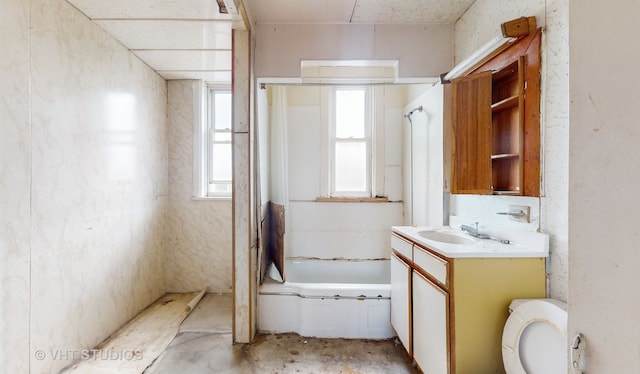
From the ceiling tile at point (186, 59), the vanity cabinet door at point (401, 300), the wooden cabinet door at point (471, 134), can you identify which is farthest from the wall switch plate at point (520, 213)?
the ceiling tile at point (186, 59)

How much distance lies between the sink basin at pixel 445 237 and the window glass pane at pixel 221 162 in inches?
87.0

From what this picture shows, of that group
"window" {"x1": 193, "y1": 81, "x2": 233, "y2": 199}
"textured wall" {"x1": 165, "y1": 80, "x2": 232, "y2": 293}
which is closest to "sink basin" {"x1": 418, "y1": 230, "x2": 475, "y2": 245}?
"textured wall" {"x1": 165, "y1": 80, "x2": 232, "y2": 293}

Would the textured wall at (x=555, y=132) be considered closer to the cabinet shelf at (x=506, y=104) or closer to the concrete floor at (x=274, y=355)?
the cabinet shelf at (x=506, y=104)

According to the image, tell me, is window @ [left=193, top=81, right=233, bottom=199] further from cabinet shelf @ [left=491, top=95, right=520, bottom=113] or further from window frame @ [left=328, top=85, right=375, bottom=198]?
cabinet shelf @ [left=491, top=95, right=520, bottom=113]

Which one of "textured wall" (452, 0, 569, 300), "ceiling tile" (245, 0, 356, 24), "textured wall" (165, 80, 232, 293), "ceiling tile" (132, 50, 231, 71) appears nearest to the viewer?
"textured wall" (452, 0, 569, 300)

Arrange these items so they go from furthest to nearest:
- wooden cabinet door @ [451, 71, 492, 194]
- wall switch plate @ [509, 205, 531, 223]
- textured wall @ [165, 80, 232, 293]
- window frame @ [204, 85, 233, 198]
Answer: window frame @ [204, 85, 233, 198]
textured wall @ [165, 80, 232, 293]
wooden cabinet door @ [451, 71, 492, 194]
wall switch plate @ [509, 205, 531, 223]

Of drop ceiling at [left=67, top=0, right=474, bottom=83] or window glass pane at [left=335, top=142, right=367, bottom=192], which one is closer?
drop ceiling at [left=67, top=0, right=474, bottom=83]

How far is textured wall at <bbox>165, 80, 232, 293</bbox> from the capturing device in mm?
2867

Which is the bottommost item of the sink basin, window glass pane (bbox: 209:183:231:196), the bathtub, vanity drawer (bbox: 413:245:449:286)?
the bathtub

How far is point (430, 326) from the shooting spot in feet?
4.91

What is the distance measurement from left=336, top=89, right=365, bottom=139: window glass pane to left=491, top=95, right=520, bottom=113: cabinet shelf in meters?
1.55

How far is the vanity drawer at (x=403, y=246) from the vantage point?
175cm

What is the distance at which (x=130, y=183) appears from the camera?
7.68ft

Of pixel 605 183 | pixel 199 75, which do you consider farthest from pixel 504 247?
pixel 199 75
